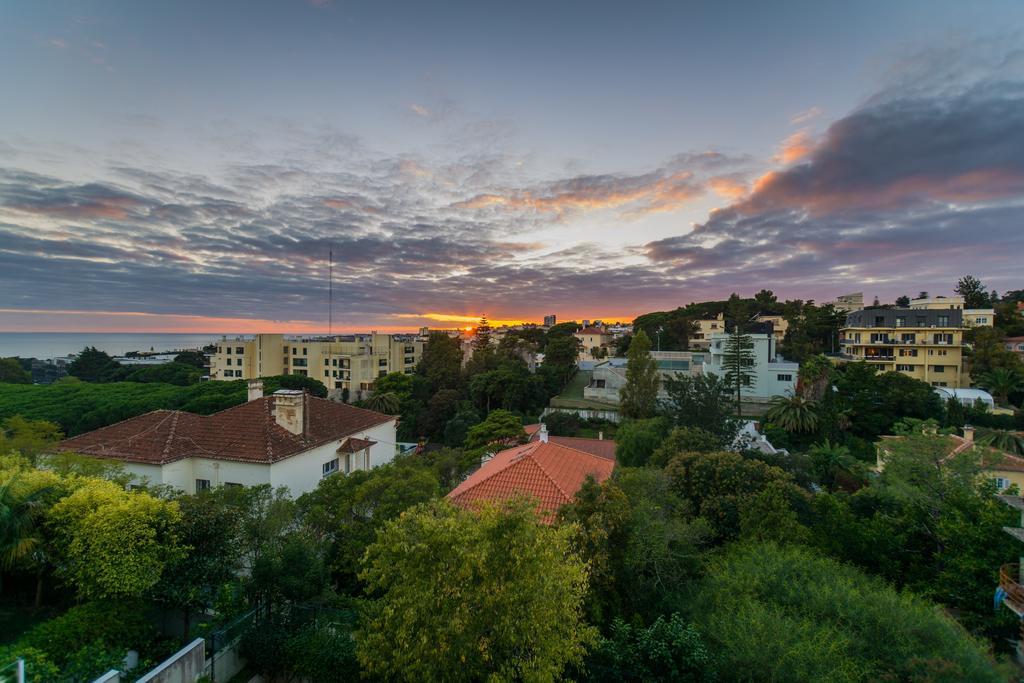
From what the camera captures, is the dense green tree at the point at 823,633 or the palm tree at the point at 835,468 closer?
the dense green tree at the point at 823,633

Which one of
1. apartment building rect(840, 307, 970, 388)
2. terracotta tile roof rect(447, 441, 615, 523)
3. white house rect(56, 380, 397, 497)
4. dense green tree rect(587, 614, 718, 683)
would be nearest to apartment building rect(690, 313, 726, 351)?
apartment building rect(840, 307, 970, 388)

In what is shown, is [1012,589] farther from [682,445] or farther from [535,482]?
[535,482]

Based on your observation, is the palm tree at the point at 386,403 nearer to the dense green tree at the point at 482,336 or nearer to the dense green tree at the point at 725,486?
the dense green tree at the point at 482,336

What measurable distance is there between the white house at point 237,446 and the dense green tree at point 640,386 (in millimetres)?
21400

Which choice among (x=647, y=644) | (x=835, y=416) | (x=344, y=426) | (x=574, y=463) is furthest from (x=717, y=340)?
(x=647, y=644)

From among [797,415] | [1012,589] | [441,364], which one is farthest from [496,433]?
[441,364]

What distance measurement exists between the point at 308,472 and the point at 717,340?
121ft

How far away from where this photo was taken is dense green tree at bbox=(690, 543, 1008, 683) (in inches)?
291

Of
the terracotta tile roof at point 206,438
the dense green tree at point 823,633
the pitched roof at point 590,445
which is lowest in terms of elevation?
the pitched roof at point 590,445

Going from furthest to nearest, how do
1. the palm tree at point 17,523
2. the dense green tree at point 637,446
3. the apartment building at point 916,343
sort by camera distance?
the apartment building at point 916,343 < the dense green tree at point 637,446 < the palm tree at point 17,523

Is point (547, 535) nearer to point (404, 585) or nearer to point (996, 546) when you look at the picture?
point (404, 585)

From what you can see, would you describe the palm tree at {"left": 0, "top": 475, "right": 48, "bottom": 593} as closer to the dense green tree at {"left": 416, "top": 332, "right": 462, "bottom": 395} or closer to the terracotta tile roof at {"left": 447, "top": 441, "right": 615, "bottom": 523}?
the terracotta tile roof at {"left": 447, "top": 441, "right": 615, "bottom": 523}

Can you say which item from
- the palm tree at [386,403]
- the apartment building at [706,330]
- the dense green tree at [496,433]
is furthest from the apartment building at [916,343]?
the palm tree at [386,403]

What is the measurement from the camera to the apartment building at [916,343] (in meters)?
40.5
